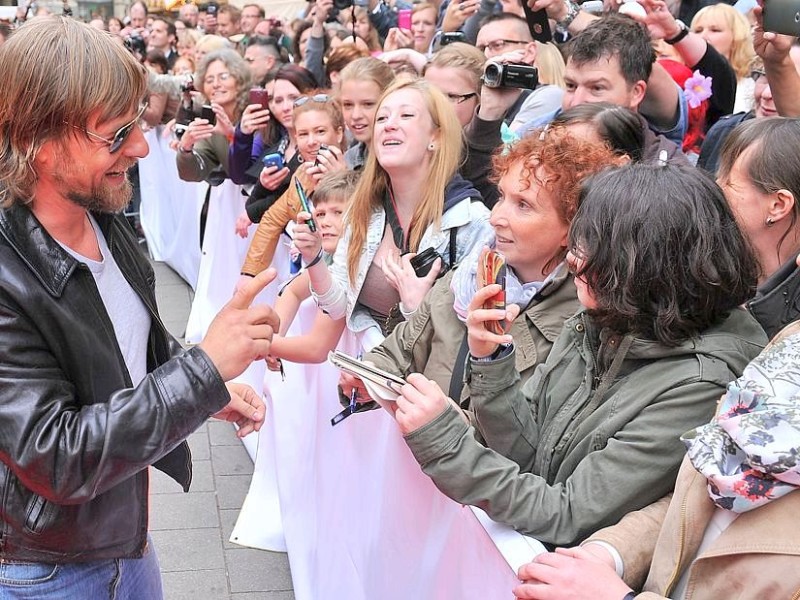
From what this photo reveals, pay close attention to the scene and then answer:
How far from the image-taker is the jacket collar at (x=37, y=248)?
66.1 inches

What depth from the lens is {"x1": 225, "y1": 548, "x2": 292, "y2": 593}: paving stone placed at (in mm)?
3502

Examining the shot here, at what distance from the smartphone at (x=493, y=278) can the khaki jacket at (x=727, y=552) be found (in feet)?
1.66

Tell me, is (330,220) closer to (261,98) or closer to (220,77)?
(261,98)

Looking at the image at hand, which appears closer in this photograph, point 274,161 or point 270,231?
point 270,231

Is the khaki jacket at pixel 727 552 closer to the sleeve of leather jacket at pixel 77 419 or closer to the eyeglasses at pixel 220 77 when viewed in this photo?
the sleeve of leather jacket at pixel 77 419

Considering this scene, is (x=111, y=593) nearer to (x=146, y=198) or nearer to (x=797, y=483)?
(x=797, y=483)

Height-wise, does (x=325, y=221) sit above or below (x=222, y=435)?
above

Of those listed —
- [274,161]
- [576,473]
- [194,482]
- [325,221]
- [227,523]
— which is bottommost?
[194,482]

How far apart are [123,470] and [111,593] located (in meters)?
0.43

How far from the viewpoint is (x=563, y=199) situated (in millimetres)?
2324

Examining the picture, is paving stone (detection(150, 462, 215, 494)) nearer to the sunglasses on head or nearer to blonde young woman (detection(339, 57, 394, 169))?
blonde young woman (detection(339, 57, 394, 169))

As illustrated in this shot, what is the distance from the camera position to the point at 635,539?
62.4 inches

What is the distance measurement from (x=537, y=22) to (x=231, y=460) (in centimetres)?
269

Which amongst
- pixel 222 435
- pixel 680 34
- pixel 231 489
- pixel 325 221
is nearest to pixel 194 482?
pixel 231 489
